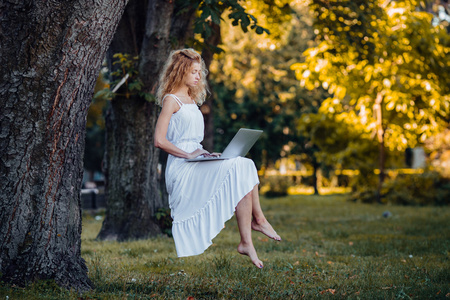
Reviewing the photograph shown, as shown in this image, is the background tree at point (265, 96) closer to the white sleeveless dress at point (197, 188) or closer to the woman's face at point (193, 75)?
the woman's face at point (193, 75)

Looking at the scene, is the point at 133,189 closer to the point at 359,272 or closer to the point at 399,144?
the point at 359,272

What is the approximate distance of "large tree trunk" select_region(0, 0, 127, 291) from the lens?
3898 millimetres

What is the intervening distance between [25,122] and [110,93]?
12.0 ft

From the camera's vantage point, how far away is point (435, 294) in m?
4.33

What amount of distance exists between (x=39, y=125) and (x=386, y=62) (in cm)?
1129

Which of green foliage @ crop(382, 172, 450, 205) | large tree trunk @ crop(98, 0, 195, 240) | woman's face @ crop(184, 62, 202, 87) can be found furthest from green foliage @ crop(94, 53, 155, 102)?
green foliage @ crop(382, 172, 450, 205)

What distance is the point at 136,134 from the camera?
26.9 feet

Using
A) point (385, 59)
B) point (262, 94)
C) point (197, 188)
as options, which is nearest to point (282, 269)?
point (197, 188)

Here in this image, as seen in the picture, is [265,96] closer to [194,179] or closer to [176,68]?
[176,68]

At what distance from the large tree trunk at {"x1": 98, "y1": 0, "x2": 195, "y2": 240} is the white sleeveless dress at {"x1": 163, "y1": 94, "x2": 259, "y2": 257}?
11.8ft

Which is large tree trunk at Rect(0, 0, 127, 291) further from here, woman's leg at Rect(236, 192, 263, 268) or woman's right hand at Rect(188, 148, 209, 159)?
woman's leg at Rect(236, 192, 263, 268)

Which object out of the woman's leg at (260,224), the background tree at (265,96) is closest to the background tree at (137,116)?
the woman's leg at (260,224)

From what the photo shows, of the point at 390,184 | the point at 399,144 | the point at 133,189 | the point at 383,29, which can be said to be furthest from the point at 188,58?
the point at 390,184

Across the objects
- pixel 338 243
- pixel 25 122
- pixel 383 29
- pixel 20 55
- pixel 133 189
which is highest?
pixel 383 29
